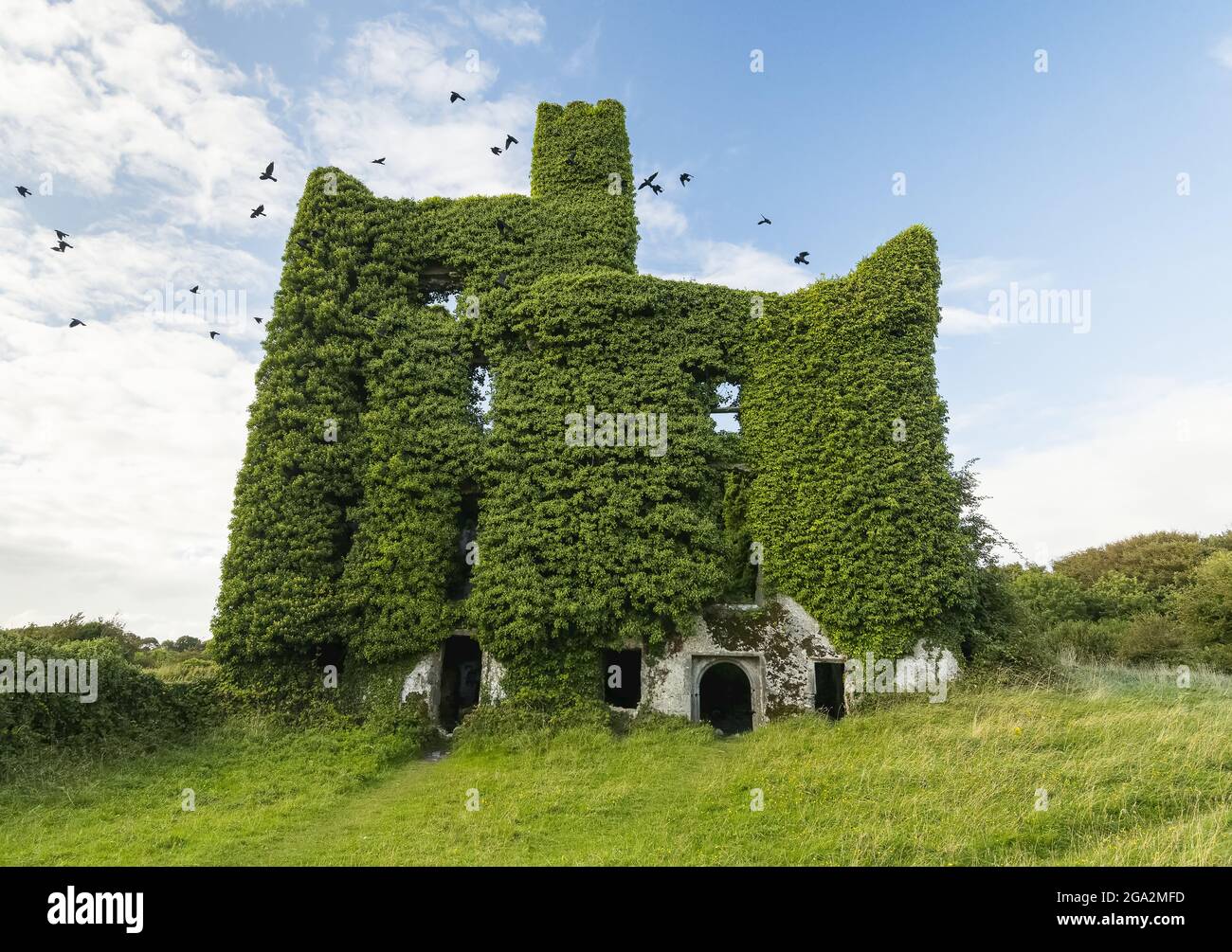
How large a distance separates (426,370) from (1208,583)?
99.5 ft

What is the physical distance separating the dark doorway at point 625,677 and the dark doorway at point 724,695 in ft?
8.90

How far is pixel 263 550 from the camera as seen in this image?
18.9m

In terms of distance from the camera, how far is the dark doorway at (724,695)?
22.5 metres

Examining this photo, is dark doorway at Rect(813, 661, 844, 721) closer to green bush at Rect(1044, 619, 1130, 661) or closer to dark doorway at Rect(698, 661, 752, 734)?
dark doorway at Rect(698, 661, 752, 734)

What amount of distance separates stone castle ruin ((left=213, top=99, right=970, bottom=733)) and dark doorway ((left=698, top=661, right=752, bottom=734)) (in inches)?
7.4

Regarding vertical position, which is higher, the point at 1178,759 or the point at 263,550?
the point at 263,550

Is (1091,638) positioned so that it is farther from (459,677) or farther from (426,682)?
(426,682)

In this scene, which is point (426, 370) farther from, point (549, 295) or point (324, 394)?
A: point (549, 295)

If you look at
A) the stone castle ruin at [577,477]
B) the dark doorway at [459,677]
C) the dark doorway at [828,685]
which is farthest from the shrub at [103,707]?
the dark doorway at [828,685]

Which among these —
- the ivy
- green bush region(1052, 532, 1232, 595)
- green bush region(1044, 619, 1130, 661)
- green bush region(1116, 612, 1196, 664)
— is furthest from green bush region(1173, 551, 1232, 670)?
the ivy

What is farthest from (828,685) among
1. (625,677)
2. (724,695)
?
(625,677)

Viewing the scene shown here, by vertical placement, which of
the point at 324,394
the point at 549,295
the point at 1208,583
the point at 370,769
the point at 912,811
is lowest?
the point at 370,769
